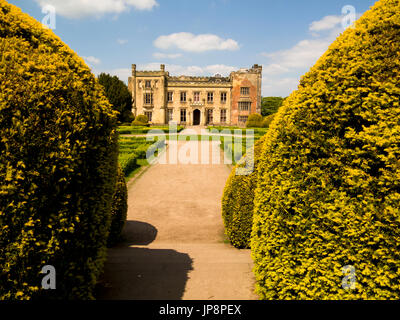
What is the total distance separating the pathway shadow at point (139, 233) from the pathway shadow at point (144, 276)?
1.38m

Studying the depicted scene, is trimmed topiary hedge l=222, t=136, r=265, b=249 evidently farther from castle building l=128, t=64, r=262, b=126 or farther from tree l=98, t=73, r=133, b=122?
castle building l=128, t=64, r=262, b=126

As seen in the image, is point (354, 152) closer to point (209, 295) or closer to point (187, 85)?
point (209, 295)

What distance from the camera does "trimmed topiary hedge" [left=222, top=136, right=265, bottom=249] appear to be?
5.66 m

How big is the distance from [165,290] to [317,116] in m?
2.78

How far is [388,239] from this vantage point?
2.14 m

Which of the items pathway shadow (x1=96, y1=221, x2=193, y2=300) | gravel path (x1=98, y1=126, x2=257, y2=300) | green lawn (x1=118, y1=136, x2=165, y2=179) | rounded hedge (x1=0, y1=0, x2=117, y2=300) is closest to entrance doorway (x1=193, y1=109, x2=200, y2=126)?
green lawn (x1=118, y1=136, x2=165, y2=179)

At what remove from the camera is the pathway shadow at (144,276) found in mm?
3373

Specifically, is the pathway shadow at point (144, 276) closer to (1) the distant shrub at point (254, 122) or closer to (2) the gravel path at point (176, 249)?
(2) the gravel path at point (176, 249)

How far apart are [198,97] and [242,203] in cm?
4376

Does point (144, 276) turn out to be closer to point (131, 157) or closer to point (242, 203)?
point (242, 203)

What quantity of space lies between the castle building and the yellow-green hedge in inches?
1764

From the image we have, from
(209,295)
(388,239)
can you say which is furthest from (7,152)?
(388,239)

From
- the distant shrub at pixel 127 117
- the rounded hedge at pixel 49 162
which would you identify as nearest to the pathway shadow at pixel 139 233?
the rounded hedge at pixel 49 162

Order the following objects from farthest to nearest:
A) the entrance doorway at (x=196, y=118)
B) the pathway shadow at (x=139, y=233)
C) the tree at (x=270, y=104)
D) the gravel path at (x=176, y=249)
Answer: the tree at (x=270, y=104)
the entrance doorway at (x=196, y=118)
the pathway shadow at (x=139, y=233)
the gravel path at (x=176, y=249)
